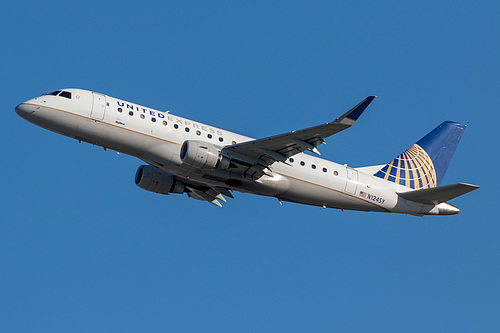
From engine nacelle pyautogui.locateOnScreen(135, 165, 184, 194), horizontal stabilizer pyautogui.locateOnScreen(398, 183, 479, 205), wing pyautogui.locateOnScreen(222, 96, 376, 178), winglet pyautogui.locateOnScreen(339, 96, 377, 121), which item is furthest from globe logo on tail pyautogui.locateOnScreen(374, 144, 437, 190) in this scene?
engine nacelle pyautogui.locateOnScreen(135, 165, 184, 194)

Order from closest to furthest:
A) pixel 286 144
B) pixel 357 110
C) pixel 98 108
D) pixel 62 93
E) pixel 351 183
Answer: pixel 357 110 < pixel 286 144 < pixel 98 108 < pixel 62 93 < pixel 351 183

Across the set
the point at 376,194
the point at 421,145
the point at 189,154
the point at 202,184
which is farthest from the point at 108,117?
the point at 421,145

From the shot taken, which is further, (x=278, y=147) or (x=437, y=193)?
(x=437, y=193)

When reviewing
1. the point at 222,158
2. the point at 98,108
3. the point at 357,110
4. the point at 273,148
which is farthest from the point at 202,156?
the point at 357,110

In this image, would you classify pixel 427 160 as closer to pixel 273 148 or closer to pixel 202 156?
pixel 273 148

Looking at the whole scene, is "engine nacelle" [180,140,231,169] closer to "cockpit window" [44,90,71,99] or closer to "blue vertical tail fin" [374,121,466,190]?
"cockpit window" [44,90,71,99]

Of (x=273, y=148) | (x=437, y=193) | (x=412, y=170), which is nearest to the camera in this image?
(x=273, y=148)

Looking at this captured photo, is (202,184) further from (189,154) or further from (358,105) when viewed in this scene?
(358,105)

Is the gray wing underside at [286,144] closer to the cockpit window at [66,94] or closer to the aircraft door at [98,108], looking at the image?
the aircraft door at [98,108]

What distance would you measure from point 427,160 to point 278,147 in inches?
560

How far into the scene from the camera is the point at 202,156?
1478 inches

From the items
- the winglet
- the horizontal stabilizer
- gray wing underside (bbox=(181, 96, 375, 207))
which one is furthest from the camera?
the horizontal stabilizer

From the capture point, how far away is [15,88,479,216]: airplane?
37.8 metres

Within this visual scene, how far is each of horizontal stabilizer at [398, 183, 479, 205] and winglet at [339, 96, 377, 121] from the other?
925cm
